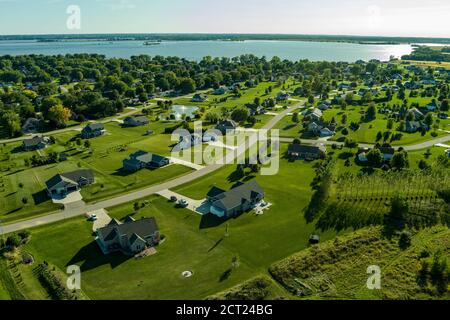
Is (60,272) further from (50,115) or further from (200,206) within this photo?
(50,115)

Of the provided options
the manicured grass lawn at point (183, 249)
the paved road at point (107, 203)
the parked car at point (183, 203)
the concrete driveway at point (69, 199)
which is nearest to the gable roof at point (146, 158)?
the paved road at point (107, 203)

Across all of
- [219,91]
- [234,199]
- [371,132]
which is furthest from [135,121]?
[371,132]

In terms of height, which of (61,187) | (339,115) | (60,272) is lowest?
(60,272)

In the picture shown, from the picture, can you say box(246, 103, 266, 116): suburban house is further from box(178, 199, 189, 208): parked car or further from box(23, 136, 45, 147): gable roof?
box(178, 199, 189, 208): parked car

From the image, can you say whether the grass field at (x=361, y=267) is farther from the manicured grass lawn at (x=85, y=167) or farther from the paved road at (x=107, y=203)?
the manicured grass lawn at (x=85, y=167)

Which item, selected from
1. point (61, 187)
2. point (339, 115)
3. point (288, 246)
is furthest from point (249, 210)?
point (339, 115)

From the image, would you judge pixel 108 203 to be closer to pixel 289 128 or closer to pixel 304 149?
pixel 304 149
